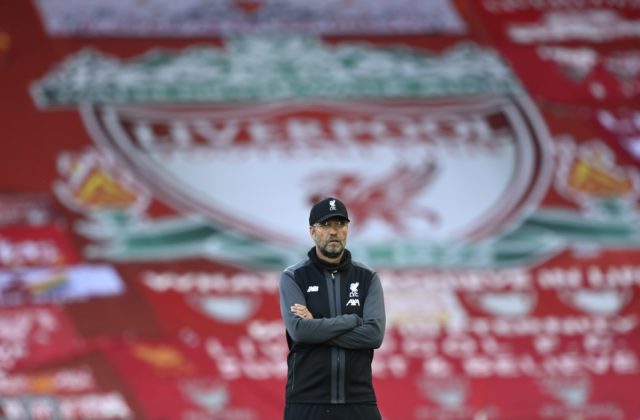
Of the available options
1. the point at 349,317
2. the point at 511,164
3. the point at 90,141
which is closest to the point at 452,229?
the point at 511,164

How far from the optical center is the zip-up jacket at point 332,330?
3.35m

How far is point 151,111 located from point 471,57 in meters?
2.33

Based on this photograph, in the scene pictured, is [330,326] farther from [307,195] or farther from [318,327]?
[307,195]

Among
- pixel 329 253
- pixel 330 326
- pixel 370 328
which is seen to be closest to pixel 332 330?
pixel 330 326

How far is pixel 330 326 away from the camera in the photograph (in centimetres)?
334

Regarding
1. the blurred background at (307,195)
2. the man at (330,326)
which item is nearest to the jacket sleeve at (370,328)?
the man at (330,326)

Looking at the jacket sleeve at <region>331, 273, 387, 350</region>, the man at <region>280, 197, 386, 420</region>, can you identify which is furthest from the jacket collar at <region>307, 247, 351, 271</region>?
the jacket sleeve at <region>331, 273, 387, 350</region>

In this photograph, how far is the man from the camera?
335cm

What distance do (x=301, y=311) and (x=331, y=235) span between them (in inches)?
9.3

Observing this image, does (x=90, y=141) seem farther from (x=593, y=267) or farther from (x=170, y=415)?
(x=593, y=267)

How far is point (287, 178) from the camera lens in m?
8.27

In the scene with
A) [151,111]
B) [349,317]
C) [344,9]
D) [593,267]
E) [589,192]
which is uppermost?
[344,9]

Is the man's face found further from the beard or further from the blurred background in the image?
the blurred background

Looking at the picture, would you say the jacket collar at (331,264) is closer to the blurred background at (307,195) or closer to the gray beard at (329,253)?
the gray beard at (329,253)
